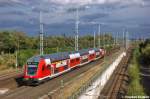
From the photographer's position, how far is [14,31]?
12500cm

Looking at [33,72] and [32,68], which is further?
[32,68]

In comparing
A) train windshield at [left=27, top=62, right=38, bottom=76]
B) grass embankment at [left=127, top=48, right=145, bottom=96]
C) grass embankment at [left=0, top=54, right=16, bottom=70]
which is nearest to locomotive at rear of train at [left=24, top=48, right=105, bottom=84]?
train windshield at [left=27, top=62, right=38, bottom=76]

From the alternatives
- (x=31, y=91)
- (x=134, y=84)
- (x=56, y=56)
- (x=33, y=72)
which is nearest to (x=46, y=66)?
(x=33, y=72)

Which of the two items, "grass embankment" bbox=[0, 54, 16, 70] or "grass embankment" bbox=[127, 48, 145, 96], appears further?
"grass embankment" bbox=[0, 54, 16, 70]

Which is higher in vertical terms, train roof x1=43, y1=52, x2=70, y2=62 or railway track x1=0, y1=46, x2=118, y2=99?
train roof x1=43, y1=52, x2=70, y2=62

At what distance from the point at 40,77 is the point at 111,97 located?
923 cm

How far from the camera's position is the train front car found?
3988 cm

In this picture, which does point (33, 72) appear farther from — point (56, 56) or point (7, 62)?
point (7, 62)

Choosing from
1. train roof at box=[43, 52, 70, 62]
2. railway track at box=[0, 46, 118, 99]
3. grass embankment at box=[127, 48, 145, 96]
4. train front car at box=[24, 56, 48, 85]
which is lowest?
railway track at box=[0, 46, 118, 99]

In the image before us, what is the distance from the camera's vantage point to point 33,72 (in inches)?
1583

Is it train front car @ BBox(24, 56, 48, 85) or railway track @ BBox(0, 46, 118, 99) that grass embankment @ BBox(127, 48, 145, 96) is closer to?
railway track @ BBox(0, 46, 118, 99)

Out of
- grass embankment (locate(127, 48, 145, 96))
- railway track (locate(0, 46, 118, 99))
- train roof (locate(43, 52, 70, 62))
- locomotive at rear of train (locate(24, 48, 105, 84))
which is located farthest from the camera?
train roof (locate(43, 52, 70, 62))

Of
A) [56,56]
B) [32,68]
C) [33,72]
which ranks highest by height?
[56,56]

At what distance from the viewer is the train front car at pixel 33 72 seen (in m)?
39.9
